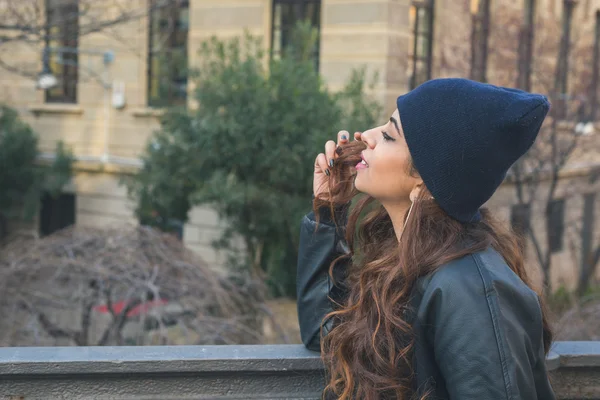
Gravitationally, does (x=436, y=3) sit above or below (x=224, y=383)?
above

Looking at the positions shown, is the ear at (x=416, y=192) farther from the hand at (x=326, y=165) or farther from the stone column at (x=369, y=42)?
the stone column at (x=369, y=42)

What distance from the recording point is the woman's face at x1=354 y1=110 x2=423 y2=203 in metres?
2.20

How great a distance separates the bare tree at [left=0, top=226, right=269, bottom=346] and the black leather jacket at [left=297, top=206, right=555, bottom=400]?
3354 millimetres

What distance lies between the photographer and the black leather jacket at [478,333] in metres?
1.84

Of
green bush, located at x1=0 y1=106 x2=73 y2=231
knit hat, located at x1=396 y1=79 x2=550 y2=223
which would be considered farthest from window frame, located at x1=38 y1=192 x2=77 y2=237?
knit hat, located at x1=396 y1=79 x2=550 y2=223

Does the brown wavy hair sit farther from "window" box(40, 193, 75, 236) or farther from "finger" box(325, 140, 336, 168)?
"window" box(40, 193, 75, 236)

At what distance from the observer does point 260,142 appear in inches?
337

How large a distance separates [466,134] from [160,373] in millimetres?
1210

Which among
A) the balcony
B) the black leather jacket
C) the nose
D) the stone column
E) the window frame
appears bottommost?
the window frame

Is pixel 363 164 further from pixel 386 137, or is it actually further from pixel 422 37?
pixel 422 37

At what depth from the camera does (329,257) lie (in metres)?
2.54

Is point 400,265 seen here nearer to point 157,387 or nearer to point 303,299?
point 303,299

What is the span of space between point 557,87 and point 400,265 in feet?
31.9

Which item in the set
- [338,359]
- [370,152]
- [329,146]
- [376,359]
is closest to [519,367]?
[376,359]
